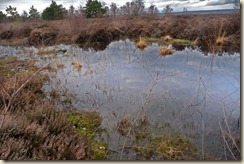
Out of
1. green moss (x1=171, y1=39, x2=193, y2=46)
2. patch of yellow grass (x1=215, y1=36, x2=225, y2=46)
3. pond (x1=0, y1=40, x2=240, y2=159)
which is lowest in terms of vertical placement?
pond (x1=0, y1=40, x2=240, y2=159)

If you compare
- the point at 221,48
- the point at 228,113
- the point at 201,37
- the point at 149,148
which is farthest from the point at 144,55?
the point at 149,148

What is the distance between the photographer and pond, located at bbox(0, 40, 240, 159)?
11.8 ft

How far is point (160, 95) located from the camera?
15.6ft

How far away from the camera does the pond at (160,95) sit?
141 inches

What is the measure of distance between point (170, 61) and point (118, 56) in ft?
6.42

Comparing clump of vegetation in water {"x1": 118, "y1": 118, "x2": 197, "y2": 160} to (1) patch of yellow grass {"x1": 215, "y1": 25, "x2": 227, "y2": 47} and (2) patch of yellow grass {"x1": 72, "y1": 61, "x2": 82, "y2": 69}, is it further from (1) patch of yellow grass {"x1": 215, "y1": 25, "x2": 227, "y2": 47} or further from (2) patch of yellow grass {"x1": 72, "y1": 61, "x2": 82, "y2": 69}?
(1) patch of yellow grass {"x1": 215, "y1": 25, "x2": 227, "y2": 47}

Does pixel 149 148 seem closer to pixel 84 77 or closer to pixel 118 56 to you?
pixel 84 77

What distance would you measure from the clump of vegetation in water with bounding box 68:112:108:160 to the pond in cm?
12

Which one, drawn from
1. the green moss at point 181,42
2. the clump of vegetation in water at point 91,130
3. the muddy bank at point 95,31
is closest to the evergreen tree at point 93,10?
the muddy bank at point 95,31

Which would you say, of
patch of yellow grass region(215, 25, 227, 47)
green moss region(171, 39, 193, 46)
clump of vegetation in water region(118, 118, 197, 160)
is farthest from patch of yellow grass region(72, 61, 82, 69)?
green moss region(171, 39, 193, 46)

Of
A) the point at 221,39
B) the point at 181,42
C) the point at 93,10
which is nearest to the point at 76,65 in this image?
the point at 221,39

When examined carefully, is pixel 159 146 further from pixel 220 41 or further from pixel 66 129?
pixel 220 41

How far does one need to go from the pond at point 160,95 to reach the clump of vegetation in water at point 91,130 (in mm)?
123

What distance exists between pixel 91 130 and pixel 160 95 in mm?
1567
